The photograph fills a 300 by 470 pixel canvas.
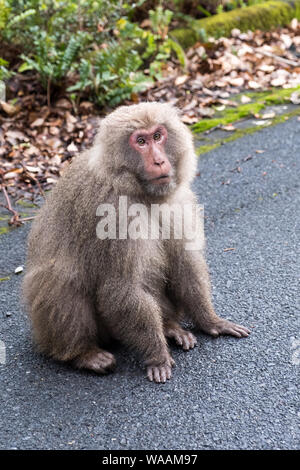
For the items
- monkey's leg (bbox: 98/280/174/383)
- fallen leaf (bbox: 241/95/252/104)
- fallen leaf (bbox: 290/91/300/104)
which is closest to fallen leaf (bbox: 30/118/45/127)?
fallen leaf (bbox: 241/95/252/104)

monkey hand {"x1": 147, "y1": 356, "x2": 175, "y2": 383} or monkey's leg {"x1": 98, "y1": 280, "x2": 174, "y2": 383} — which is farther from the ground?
monkey's leg {"x1": 98, "y1": 280, "x2": 174, "y2": 383}

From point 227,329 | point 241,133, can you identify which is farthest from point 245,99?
point 227,329

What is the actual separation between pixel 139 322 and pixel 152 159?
0.92m

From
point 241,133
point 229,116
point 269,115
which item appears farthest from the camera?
point 229,116

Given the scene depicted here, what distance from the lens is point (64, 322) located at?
3.49m

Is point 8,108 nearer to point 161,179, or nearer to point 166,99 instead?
point 166,99

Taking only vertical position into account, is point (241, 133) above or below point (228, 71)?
below

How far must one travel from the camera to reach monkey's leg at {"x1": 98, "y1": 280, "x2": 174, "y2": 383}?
3406mm

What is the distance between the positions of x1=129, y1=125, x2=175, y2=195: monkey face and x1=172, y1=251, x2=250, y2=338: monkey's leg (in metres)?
0.58

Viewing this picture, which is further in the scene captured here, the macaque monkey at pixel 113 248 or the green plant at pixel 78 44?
the green plant at pixel 78 44

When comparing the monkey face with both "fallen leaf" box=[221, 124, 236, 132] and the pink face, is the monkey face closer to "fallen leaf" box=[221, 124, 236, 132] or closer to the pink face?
the pink face

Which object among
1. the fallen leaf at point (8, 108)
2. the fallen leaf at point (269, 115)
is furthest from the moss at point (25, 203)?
the fallen leaf at point (269, 115)

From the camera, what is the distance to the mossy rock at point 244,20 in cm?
920

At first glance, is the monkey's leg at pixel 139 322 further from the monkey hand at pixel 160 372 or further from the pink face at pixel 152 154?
the pink face at pixel 152 154
